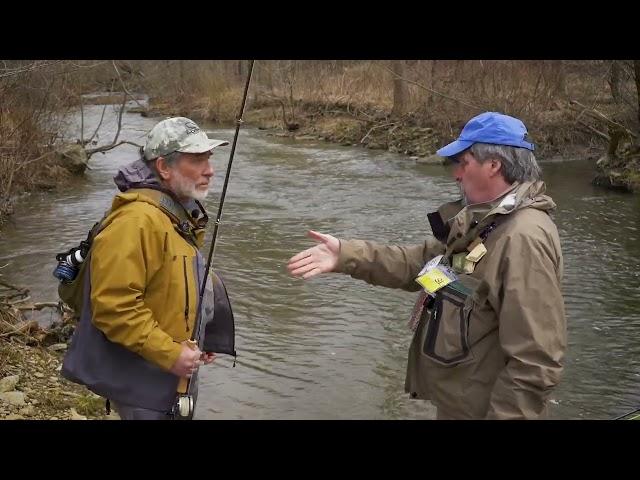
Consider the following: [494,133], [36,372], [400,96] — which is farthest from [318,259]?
[400,96]

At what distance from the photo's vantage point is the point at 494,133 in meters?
2.65

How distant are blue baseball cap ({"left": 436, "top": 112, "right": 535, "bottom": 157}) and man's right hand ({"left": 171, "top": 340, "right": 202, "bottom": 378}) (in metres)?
1.36

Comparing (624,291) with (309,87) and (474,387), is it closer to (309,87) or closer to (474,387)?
(474,387)

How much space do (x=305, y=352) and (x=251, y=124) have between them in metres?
22.7

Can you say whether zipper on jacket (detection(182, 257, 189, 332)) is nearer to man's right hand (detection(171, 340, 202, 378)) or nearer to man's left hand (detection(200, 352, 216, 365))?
man's right hand (detection(171, 340, 202, 378))

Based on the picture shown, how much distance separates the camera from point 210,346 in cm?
337

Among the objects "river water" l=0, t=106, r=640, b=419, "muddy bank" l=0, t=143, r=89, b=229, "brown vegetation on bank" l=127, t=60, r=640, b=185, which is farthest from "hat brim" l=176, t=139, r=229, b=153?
"brown vegetation on bank" l=127, t=60, r=640, b=185

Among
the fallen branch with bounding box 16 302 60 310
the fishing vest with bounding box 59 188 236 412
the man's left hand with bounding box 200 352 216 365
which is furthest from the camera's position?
the fallen branch with bounding box 16 302 60 310

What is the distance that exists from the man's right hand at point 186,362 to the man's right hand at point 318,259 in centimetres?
55

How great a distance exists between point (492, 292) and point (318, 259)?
893mm

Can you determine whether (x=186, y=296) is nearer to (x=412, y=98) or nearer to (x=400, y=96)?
(x=412, y=98)

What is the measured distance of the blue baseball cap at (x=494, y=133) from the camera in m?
2.64

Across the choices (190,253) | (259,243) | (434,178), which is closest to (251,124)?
(434,178)

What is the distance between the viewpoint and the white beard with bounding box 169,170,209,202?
2989mm
